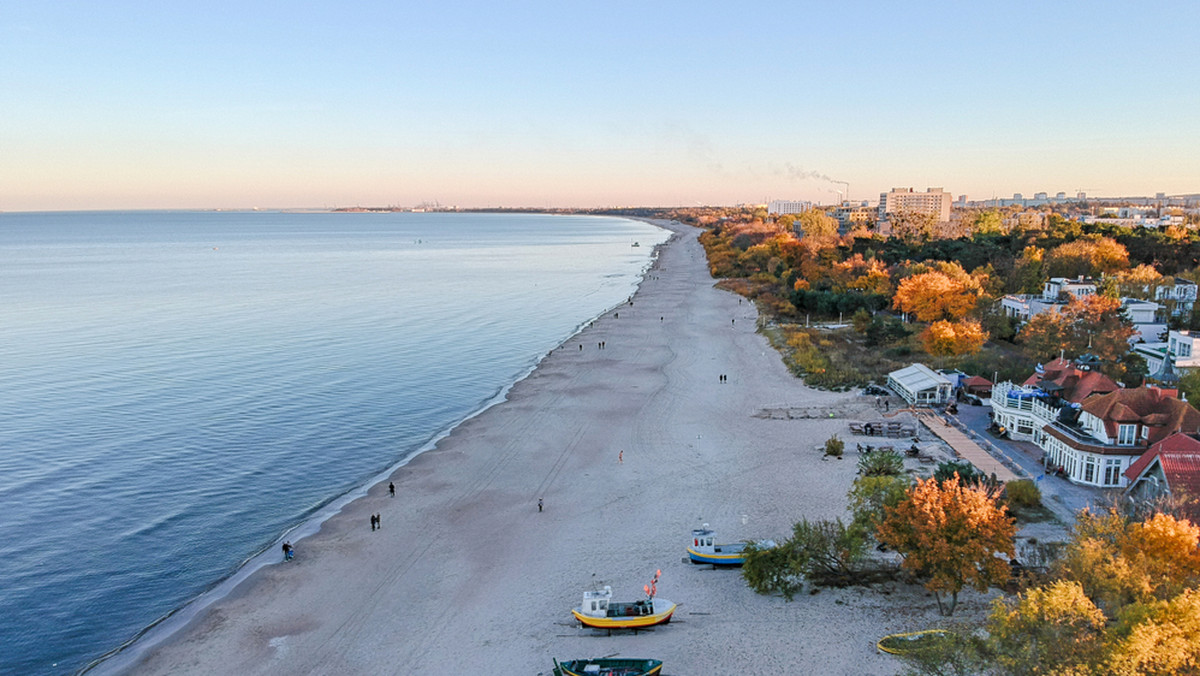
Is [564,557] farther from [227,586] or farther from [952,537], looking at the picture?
[952,537]

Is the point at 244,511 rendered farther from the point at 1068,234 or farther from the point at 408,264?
the point at 408,264

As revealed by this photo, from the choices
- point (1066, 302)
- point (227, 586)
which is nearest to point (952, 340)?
point (1066, 302)

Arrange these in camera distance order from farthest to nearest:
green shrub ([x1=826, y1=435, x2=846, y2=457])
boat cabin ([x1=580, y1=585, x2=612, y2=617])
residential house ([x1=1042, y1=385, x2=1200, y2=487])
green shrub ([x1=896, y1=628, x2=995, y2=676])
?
1. green shrub ([x1=826, y1=435, x2=846, y2=457])
2. residential house ([x1=1042, y1=385, x2=1200, y2=487])
3. boat cabin ([x1=580, y1=585, x2=612, y2=617])
4. green shrub ([x1=896, y1=628, x2=995, y2=676])

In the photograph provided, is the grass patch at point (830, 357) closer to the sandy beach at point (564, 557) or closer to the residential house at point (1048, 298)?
the sandy beach at point (564, 557)

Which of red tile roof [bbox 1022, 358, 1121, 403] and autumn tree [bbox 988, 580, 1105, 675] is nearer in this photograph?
autumn tree [bbox 988, 580, 1105, 675]

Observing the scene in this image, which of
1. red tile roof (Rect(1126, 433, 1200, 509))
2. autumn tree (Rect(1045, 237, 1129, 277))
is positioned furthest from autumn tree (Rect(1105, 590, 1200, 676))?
autumn tree (Rect(1045, 237, 1129, 277))

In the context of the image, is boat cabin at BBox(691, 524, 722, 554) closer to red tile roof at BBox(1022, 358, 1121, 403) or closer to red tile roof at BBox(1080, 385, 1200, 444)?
red tile roof at BBox(1080, 385, 1200, 444)
